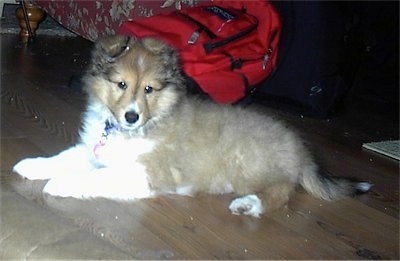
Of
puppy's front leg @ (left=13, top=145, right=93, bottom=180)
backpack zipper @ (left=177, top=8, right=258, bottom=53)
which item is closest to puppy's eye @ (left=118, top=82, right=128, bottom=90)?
puppy's front leg @ (left=13, top=145, right=93, bottom=180)

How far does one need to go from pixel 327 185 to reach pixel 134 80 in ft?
2.59

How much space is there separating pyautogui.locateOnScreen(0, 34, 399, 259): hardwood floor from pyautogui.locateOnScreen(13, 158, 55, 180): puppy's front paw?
→ 34mm

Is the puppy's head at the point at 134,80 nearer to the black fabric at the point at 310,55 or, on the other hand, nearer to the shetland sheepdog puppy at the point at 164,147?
the shetland sheepdog puppy at the point at 164,147

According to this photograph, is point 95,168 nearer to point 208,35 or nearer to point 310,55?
point 208,35

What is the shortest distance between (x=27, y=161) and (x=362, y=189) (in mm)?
1216

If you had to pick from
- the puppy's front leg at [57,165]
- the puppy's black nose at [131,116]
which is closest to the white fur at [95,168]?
the puppy's front leg at [57,165]

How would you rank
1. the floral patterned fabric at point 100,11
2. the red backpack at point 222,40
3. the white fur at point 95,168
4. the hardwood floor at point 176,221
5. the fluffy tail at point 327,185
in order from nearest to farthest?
1. the hardwood floor at point 176,221
2. the white fur at point 95,168
3. the fluffy tail at point 327,185
4. the red backpack at point 222,40
5. the floral patterned fabric at point 100,11

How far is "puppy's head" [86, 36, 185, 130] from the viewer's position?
6.66 feet

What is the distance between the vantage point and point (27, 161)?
2.17 meters

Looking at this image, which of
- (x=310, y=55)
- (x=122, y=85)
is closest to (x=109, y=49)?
(x=122, y=85)

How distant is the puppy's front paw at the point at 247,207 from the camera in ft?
6.72

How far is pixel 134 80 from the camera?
2.02 m

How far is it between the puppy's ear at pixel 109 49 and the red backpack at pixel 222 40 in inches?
22.3

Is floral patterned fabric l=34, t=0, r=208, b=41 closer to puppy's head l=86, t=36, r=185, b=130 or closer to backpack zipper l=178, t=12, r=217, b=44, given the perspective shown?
backpack zipper l=178, t=12, r=217, b=44
